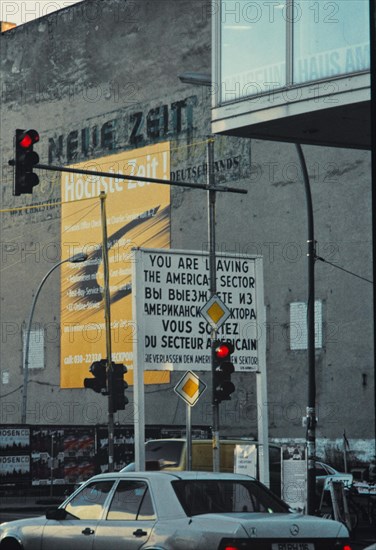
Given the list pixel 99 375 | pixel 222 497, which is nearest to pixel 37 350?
pixel 99 375

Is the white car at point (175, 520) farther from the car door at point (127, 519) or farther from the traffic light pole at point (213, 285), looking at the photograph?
the traffic light pole at point (213, 285)

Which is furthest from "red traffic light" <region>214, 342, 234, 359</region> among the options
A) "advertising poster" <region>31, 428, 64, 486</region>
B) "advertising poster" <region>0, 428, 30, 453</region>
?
"advertising poster" <region>31, 428, 64, 486</region>

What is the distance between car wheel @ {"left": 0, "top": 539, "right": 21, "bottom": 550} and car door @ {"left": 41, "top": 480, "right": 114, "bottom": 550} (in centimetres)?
46

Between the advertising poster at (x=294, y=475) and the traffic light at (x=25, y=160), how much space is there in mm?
6310

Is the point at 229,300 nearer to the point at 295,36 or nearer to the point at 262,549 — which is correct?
the point at 295,36

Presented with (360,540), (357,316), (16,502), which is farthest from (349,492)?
(357,316)

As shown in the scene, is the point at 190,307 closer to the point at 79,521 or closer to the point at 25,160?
the point at 25,160

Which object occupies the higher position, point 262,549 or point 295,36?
point 295,36

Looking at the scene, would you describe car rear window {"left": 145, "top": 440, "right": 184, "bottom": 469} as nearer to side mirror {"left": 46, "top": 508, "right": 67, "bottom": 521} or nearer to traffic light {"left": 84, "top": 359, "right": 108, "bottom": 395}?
traffic light {"left": 84, "top": 359, "right": 108, "bottom": 395}

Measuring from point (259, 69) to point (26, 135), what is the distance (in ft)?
12.6

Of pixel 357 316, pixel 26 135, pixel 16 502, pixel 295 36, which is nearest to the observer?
pixel 295 36

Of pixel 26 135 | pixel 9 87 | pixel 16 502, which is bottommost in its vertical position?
pixel 16 502

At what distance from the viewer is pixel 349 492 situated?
2442 centimetres

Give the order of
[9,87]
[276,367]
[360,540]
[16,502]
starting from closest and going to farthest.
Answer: [360,540] < [16,502] < [276,367] < [9,87]
